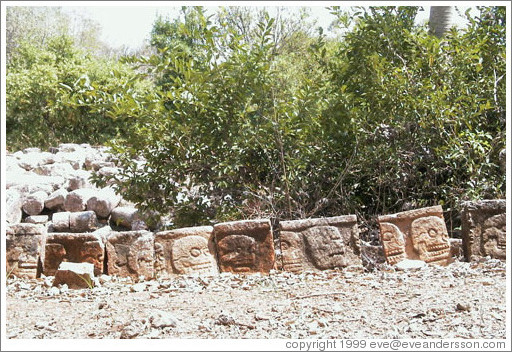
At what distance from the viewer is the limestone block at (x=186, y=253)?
13.9 feet

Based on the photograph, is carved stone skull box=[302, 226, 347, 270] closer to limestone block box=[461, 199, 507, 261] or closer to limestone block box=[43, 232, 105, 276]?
limestone block box=[461, 199, 507, 261]

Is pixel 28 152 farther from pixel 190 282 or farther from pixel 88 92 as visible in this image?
pixel 190 282

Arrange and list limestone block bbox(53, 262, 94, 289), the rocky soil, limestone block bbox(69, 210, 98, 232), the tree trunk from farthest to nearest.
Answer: limestone block bbox(69, 210, 98, 232) → the tree trunk → limestone block bbox(53, 262, 94, 289) → the rocky soil

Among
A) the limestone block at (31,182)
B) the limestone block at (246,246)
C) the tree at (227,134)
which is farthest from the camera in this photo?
the limestone block at (31,182)

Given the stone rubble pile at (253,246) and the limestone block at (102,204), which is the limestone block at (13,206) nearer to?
the limestone block at (102,204)

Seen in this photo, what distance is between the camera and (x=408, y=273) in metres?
4.02

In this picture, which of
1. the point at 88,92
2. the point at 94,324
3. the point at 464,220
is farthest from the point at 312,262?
the point at 88,92

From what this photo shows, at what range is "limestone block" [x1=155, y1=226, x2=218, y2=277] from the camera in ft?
13.9

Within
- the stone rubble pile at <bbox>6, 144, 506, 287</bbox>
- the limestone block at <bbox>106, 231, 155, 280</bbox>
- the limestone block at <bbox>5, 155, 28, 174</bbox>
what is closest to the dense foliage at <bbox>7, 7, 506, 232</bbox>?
the stone rubble pile at <bbox>6, 144, 506, 287</bbox>

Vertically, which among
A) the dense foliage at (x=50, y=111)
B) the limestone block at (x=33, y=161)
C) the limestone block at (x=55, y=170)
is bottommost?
the limestone block at (x=55, y=170)

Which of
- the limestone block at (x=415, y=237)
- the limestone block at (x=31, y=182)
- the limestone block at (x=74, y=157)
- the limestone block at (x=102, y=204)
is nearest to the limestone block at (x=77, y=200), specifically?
the limestone block at (x=102, y=204)

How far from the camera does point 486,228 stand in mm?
4316

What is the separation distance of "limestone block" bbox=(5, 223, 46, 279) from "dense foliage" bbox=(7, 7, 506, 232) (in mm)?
829

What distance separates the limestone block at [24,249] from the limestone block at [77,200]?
2.83 meters
